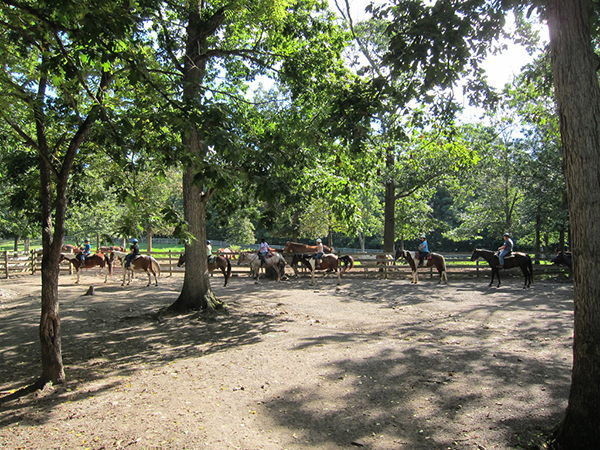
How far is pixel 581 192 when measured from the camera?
4.07 metres

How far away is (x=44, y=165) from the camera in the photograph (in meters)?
6.27

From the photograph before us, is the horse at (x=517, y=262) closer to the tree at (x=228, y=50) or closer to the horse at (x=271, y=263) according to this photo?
the horse at (x=271, y=263)

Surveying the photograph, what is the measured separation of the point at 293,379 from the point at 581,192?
4319mm

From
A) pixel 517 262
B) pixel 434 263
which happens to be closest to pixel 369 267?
pixel 434 263

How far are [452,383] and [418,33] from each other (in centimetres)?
522

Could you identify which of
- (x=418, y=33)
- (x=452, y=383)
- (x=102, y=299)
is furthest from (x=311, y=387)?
(x=102, y=299)

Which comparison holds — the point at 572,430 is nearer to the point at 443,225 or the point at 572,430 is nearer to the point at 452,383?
the point at 452,383

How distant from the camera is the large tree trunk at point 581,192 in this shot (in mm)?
3990

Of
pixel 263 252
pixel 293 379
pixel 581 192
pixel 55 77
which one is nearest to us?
pixel 581 192

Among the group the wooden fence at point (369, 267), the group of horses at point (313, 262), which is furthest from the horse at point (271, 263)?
the wooden fence at point (369, 267)

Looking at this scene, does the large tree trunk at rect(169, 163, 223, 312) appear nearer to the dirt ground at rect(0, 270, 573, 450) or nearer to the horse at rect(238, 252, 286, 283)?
the dirt ground at rect(0, 270, 573, 450)

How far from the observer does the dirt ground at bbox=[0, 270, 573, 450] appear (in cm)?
446

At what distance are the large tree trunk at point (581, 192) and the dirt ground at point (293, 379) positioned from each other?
0.56 metres

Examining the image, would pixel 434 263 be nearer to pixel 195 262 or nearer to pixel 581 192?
pixel 195 262
